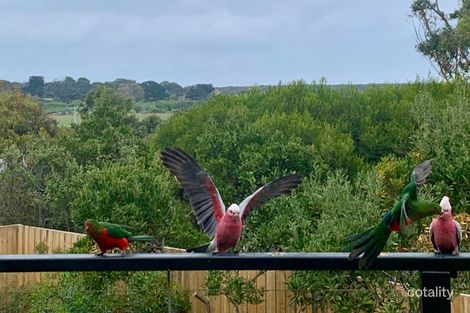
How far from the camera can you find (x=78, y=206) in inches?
324

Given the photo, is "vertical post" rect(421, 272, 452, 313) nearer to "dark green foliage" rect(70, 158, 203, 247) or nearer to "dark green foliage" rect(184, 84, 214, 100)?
"dark green foliage" rect(70, 158, 203, 247)

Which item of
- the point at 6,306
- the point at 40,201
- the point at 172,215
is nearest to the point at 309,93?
the point at 40,201

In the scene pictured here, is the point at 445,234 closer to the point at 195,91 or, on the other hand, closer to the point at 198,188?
the point at 198,188

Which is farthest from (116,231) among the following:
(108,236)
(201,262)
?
(201,262)

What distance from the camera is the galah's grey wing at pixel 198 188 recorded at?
2043 millimetres

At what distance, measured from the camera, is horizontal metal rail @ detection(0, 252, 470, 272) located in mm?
1387

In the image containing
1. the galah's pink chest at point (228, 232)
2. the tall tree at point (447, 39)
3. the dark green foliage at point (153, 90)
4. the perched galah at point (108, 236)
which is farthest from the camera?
the dark green foliage at point (153, 90)

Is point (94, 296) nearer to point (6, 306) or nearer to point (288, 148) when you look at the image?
point (6, 306)

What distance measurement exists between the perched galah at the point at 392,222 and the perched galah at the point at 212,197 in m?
0.50

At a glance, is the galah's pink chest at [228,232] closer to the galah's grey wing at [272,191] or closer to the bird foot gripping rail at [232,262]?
the galah's grey wing at [272,191]

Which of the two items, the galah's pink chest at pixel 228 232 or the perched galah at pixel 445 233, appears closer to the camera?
the perched galah at pixel 445 233

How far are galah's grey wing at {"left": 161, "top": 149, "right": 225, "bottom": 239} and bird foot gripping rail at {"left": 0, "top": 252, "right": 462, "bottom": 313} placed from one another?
53 centimetres

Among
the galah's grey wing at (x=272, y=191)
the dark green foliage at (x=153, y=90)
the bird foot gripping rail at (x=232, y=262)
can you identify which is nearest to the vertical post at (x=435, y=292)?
the bird foot gripping rail at (x=232, y=262)

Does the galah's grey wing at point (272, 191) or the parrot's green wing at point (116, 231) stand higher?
the galah's grey wing at point (272, 191)
